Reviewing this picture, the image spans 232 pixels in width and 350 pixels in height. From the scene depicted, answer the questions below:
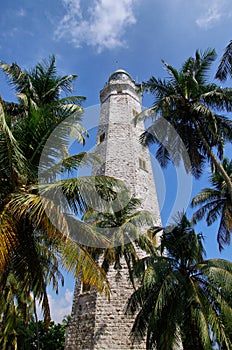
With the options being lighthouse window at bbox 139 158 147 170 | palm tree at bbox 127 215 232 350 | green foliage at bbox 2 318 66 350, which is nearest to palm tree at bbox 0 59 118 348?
palm tree at bbox 127 215 232 350

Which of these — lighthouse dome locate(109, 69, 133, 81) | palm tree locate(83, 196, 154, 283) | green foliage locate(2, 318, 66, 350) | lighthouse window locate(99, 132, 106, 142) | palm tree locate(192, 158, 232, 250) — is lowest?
green foliage locate(2, 318, 66, 350)

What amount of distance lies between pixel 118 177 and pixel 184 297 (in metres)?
9.82

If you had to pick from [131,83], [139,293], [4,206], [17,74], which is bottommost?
[139,293]

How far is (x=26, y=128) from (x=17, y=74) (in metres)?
5.10

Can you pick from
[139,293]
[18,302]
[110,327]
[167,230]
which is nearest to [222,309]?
[139,293]

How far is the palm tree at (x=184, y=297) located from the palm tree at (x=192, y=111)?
4.26 metres

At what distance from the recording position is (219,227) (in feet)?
63.0

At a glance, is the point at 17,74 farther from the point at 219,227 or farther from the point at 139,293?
the point at 219,227

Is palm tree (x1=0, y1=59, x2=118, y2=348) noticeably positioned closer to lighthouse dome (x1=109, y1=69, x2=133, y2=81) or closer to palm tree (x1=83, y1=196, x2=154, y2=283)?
palm tree (x1=83, y1=196, x2=154, y2=283)

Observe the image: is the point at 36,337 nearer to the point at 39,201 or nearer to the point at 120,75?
the point at 39,201

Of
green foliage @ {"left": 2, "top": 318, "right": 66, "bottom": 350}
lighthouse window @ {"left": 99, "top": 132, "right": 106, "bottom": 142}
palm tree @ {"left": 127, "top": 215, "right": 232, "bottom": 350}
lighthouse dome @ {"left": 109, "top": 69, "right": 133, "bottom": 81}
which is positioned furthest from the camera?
lighthouse dome @ {"left": 109, "top": 69, "right": 133, "bottom": 81}

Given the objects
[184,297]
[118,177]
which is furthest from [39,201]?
[118,177]

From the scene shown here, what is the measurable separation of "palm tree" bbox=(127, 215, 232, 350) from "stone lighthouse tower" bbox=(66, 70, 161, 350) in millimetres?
2300

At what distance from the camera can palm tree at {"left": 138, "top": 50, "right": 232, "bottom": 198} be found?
43.6 feet
